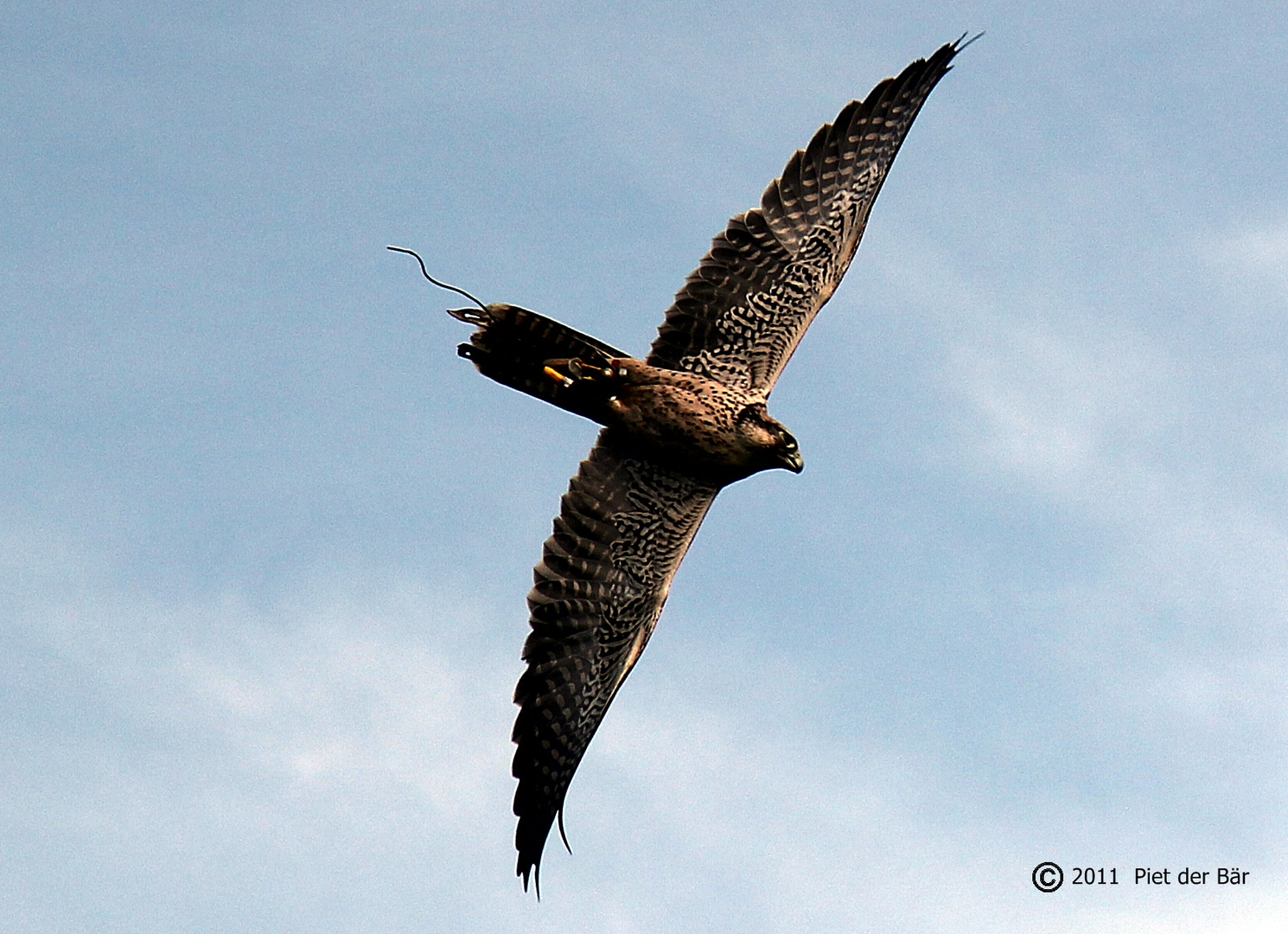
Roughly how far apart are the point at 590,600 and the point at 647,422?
175cm

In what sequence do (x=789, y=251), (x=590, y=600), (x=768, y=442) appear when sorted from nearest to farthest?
1. (x=768, y=442)
2. (x=590, y=600)
3. (x=789, y=251)

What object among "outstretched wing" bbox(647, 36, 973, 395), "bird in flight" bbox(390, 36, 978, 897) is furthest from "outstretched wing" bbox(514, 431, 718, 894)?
"outstretched wing" bbox(647, 36, 973, 395)

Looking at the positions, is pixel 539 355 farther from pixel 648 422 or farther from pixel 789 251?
pixel 789 251

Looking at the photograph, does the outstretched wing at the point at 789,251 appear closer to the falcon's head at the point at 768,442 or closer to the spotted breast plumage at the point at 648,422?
the spotted breast plumage at the point at 648,422

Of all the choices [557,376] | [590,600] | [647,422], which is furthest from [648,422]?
[590,600]

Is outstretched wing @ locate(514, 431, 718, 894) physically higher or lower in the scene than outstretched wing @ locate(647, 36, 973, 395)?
lower

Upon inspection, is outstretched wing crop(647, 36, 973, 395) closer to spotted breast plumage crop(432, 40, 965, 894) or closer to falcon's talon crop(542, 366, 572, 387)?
spotted breast plumage crop(432, 40, 965, 894)

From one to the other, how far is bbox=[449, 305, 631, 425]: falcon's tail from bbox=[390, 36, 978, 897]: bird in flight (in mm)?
11

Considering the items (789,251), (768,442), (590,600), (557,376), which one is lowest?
(590,600)

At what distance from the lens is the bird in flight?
13.7 metres

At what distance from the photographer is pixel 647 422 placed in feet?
45.1

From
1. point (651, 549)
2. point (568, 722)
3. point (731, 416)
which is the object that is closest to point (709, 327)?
point (731, 416)

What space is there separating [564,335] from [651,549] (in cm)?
210

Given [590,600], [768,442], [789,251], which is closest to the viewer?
[768,442]
